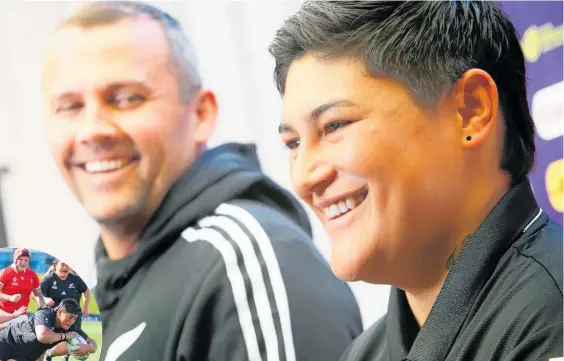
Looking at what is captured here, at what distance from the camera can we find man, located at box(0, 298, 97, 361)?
4.71 feet

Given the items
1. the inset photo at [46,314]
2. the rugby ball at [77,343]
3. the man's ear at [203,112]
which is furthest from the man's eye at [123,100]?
the rugby ball at [77,343]

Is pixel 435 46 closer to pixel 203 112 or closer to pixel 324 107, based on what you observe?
pixel 324 107

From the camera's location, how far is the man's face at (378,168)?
3.96 ft

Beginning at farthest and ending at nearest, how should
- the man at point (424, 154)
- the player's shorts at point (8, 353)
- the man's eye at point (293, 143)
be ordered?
1. the player's shorts at point (8, 353)
2. the man's eye at point (293, 143)
3. the man at point (424, 154)

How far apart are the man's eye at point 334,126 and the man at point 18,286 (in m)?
→ 0.66

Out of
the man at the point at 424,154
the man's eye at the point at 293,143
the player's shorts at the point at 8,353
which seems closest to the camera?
the man at the point at 424,154

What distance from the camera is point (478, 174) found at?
3.98 feet

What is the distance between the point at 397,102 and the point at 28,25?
2.56 feet

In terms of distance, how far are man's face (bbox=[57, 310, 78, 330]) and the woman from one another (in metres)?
0.02

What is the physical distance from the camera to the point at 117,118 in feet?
4.79

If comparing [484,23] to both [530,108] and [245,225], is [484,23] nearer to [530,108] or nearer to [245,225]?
[530,108]

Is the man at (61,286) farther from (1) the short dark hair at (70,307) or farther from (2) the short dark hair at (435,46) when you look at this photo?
(2) the short dark hair at (435,46)

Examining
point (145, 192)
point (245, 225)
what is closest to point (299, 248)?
point (245, 225)

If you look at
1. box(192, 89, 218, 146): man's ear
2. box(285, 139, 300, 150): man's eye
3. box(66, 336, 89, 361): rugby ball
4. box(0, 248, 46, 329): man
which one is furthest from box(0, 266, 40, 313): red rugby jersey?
box(285, 139, 300, 150): man's eye
